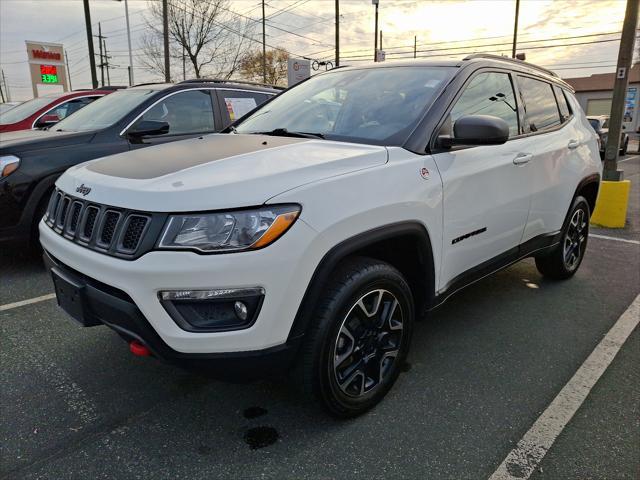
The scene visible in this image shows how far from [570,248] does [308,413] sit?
3.15m

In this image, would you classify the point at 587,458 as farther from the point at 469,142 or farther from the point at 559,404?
the point at 469,142

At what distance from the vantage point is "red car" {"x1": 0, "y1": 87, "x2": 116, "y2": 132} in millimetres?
7211

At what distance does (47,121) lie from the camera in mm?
6355

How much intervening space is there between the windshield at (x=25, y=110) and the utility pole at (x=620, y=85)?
8684 millimetres

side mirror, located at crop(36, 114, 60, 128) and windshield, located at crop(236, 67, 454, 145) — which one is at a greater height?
windshield, located at crop(236, 67, 454, 145)

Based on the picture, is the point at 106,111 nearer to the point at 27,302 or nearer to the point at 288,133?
the point at 27,302

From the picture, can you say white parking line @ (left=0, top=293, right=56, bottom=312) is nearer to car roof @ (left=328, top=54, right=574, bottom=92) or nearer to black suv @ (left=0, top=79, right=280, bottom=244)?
black suv @ (left=0, top=79, right=280, bottom=244)

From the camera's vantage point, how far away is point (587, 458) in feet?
7.25

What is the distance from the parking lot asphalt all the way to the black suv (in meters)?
1.15

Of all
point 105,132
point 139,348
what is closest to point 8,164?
point 105,132

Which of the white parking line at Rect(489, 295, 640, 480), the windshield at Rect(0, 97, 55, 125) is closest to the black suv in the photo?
the windshield at Rect(0, 97, 55, 125)

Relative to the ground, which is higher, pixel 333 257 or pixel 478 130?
pixel 478 130

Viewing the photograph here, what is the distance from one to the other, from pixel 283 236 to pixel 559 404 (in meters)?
1.83

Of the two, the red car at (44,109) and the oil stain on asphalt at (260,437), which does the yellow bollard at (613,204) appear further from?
the red car at (44,109)
